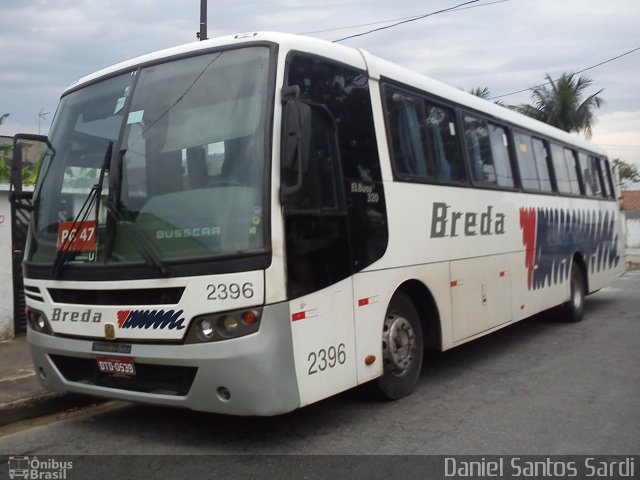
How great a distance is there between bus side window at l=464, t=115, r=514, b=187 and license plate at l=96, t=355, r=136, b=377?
4.36 m

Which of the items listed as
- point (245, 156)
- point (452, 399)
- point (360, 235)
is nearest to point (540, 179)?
point (452, 399)

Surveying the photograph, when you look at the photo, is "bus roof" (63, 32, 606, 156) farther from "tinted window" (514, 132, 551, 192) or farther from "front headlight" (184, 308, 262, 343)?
"front headlight" (184, 308, 262, 343)

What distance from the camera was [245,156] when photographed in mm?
4363

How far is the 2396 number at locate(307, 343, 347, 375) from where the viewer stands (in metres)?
4.48

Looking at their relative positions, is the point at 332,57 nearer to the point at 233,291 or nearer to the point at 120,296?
the point at 233,291

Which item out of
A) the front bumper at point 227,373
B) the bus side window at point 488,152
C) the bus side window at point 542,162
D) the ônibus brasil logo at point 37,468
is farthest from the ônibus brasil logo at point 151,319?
the bus side window at point 542,162

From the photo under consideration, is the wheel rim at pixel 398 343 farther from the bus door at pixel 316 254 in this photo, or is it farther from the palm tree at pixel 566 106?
the palm tree at pixel 566 106

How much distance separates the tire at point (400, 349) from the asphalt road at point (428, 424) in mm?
163

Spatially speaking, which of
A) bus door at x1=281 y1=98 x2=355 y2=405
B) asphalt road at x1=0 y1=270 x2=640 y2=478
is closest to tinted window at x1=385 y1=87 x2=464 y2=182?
bus door at x1=281 y1=98 x2=355 y2=405

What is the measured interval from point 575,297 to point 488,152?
409 centimetres

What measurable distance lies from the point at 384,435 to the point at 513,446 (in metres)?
0.94

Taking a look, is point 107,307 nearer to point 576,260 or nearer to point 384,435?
point 384,435

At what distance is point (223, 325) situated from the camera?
4.23 meters

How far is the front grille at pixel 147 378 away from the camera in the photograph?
443 centimetres
